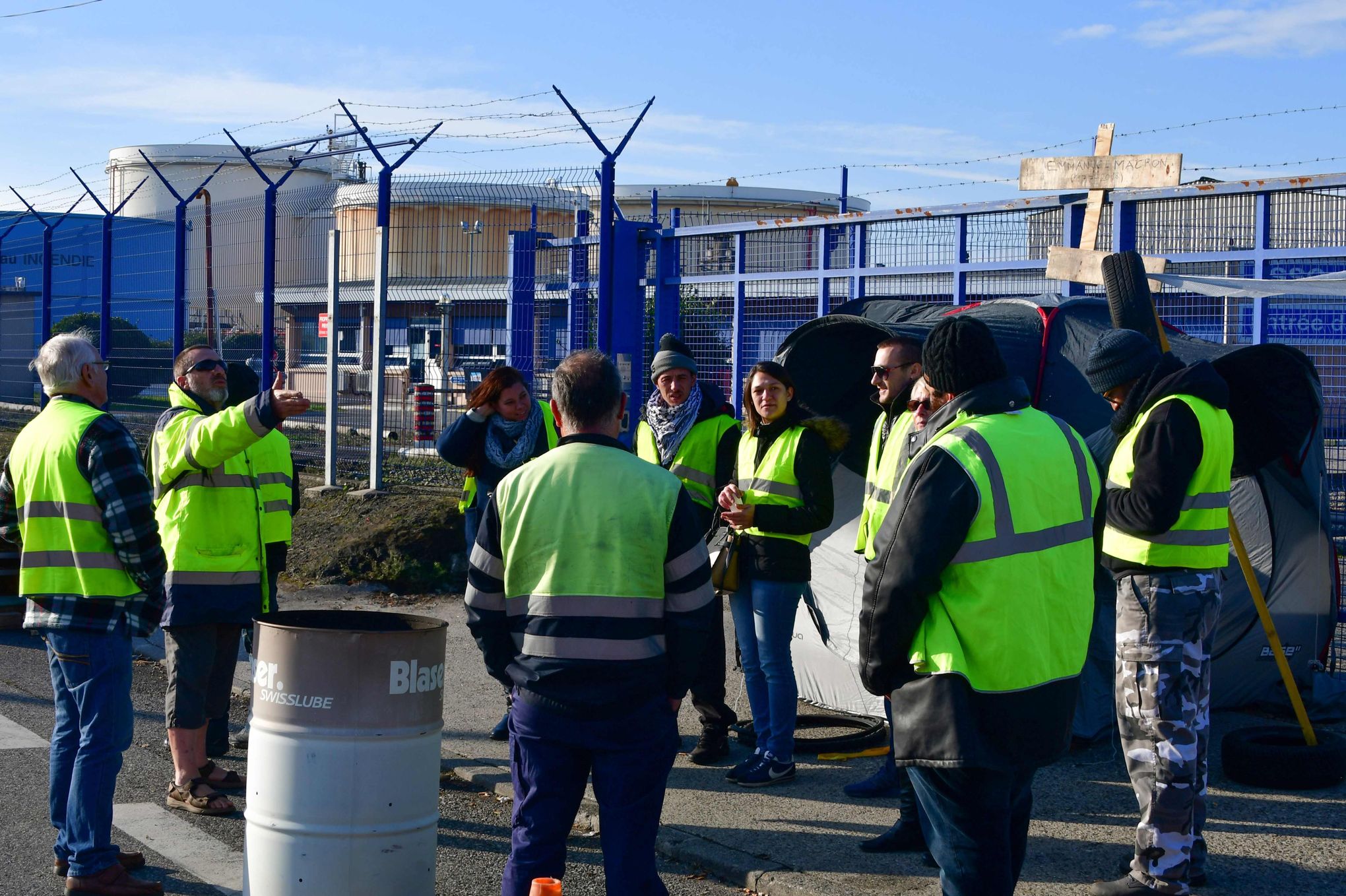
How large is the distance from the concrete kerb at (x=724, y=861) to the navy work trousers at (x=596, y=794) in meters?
0.71

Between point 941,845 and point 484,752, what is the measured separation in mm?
3467

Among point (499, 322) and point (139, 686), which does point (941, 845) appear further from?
point (499, 322)

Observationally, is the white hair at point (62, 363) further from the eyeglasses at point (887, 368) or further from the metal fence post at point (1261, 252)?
the metal fence post at point (1261, 252)

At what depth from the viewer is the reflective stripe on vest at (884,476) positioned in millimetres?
5242

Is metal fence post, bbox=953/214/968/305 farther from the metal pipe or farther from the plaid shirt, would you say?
the metal pipe

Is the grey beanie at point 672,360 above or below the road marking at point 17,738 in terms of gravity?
above

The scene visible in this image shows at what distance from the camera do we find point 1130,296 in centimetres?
577

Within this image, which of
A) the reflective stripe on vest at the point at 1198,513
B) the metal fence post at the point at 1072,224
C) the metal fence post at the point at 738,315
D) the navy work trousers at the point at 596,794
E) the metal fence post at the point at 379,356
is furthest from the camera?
the metal fence post at the point at 379,356

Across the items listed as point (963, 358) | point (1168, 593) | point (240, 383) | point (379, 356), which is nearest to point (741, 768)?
point (1168, 593)

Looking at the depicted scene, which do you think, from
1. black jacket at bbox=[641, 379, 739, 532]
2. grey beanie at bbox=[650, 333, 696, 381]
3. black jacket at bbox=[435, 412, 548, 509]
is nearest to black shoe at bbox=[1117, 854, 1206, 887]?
black jacket at bbox=[641, 379, 739, 532]

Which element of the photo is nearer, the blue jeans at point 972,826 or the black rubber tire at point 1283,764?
the blue jeans at point 972,826

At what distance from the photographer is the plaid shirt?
15.6ft

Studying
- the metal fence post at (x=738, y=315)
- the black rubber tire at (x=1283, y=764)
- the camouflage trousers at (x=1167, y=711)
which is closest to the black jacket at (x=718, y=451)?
the camouflage trousers at (x=1167, y=711)

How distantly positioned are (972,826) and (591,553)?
1.25 m
